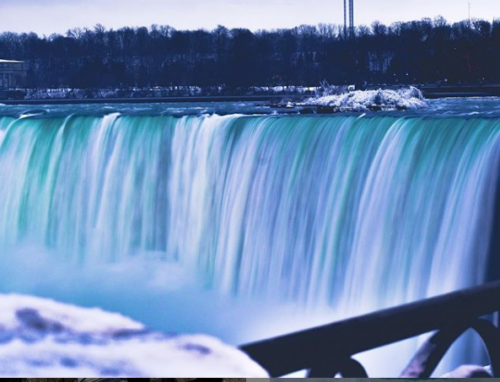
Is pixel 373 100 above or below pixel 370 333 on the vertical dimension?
above

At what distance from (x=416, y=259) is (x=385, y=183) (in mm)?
288

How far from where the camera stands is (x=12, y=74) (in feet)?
11.3

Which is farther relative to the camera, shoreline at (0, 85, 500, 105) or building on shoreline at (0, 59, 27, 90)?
building on shoreline at (0, 59, 27, 90)

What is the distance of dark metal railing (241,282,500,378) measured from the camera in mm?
2342

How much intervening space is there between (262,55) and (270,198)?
550mm

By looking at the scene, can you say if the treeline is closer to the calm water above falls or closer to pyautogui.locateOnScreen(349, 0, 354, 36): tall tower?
pyautogui.locateOnScreen(349, 0, 354, 36): tall tower

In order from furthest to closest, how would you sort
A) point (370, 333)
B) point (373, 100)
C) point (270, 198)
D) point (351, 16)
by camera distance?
point (270, 198)
point (373, 100)
point (351, 16)
point (370, 333)

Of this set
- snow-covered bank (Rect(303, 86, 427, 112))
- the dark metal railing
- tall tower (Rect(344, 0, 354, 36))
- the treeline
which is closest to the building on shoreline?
the treeline

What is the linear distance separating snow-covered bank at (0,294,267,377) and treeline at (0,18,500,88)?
2.82ft

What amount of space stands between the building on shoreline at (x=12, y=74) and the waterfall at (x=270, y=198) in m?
0.29

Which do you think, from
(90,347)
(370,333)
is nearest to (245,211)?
(90,347)

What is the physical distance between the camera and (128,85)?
11.3 feet

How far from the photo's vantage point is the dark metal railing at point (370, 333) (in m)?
2.34

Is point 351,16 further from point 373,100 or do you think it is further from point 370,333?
point 370,333
